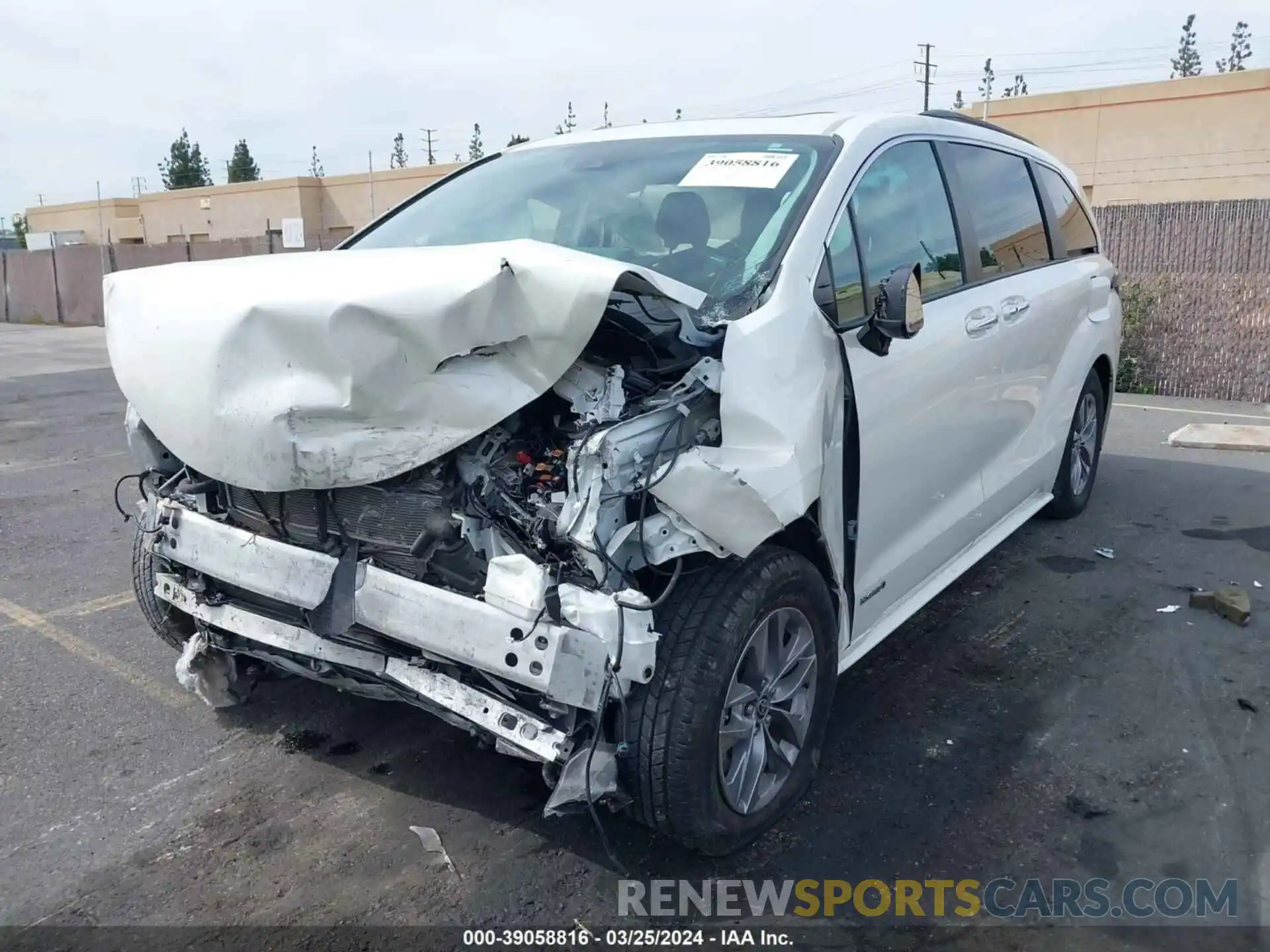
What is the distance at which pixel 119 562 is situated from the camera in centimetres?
554

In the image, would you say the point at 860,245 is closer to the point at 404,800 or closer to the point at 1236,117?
the point at 404,800

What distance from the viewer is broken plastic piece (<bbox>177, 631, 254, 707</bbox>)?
11.5ft

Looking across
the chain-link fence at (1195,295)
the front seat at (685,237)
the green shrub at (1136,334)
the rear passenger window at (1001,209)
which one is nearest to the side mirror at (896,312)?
the front seat at (685,237)

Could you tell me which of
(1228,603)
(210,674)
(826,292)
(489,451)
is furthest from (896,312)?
(1228,603)

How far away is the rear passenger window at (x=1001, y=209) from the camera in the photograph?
4.30 m

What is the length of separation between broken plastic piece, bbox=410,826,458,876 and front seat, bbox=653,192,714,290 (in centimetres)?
183

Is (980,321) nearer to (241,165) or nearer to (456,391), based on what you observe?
(456,391)

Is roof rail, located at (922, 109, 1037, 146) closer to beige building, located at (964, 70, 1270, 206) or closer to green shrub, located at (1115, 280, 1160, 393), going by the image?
green shrub, located at (1115, 280, 1160, 393)

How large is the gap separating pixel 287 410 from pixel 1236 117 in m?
35.1

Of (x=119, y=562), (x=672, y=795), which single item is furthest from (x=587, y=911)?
(x=119, y=562)

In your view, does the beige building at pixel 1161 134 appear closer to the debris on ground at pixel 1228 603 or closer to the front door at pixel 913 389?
the debris on ground at pixel 1228 603

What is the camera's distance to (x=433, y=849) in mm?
3008

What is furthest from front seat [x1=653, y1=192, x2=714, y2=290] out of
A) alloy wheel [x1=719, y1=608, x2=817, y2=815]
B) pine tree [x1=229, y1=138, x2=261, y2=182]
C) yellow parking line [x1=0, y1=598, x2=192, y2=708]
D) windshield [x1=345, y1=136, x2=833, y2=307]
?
pine tree [x1=229, y1=138, x2=261, y2=182]

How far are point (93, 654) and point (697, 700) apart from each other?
9.70 ft
